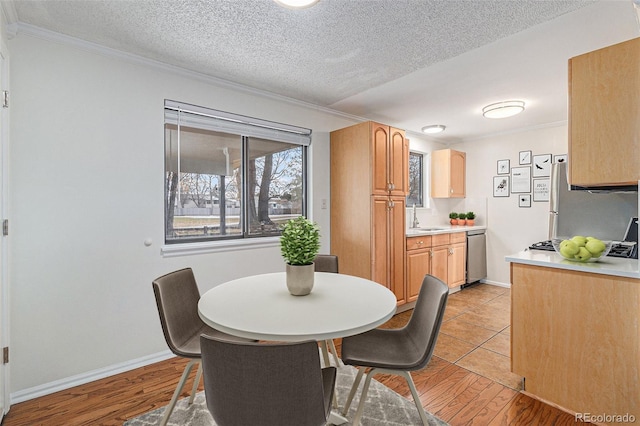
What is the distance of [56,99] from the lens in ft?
6.82

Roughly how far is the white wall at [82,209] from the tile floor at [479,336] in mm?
2380

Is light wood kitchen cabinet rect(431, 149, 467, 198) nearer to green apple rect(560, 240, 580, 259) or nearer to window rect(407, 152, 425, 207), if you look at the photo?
window rect(407, 152, 425, 207)

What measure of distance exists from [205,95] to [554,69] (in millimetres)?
2976

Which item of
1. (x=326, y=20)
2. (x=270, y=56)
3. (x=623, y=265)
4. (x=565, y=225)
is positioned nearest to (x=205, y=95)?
(x=270, y=56)

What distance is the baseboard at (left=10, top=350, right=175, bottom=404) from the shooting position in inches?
77.6

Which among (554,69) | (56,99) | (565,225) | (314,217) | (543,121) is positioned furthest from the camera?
(543,121)

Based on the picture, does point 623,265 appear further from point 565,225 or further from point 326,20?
point 326,20

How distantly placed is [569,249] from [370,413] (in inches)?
61.6

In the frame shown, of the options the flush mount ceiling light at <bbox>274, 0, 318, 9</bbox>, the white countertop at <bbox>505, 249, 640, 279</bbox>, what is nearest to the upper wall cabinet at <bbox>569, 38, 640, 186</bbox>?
the white countertop at <bbox>505, 249, 640, 279</bbox>

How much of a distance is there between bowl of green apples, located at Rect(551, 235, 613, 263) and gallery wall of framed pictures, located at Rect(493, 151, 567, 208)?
111 inches

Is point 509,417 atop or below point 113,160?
below

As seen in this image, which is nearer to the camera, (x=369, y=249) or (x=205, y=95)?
(x=205, y=95)

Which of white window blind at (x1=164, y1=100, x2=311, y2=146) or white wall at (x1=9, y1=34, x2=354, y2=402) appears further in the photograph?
white window blind at (x1=164, y1=100, x2=311, y2=146)

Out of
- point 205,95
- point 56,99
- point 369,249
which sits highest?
point 205,95
